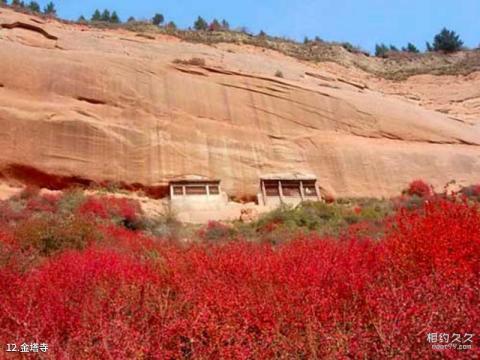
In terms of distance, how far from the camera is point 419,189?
69.5 feet

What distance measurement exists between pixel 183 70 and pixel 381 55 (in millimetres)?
35625

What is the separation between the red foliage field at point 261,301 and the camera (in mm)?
5129

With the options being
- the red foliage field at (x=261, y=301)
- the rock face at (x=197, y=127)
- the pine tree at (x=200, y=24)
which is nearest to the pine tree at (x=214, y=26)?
the pine tree at (x=200, y=24)

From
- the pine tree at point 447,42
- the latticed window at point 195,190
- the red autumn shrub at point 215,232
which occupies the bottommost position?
the red autumn shrub at point 215,232

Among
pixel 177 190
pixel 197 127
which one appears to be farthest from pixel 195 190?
pixel 197 127

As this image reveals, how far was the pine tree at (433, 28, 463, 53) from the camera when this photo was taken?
54.1 metres

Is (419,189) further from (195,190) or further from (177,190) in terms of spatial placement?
(177,190)

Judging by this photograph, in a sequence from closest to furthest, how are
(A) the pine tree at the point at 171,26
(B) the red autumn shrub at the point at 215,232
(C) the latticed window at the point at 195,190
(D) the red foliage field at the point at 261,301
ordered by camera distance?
(D) the red foliage field at the point at 261,301 → (B) the red autumn shrub at the point at 215,232 → (C) the latticed window at the point at 195,190 → (A) the pine tree at the point at 171,26

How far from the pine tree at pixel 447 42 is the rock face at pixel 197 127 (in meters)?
31.4

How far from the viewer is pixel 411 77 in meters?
43.7

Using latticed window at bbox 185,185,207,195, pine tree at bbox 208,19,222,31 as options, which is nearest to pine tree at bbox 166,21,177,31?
pine tree at bbox 208,19,222,31

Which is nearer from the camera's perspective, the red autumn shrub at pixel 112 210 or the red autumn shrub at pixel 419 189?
the red autumn shrub at pixel 112 210

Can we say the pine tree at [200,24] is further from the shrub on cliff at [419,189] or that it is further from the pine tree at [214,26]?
the shrub on cliff at [419,189]

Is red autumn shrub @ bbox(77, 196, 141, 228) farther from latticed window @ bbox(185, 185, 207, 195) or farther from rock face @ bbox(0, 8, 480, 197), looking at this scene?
latticed window @ bbox(185, 185, 207, 195)
